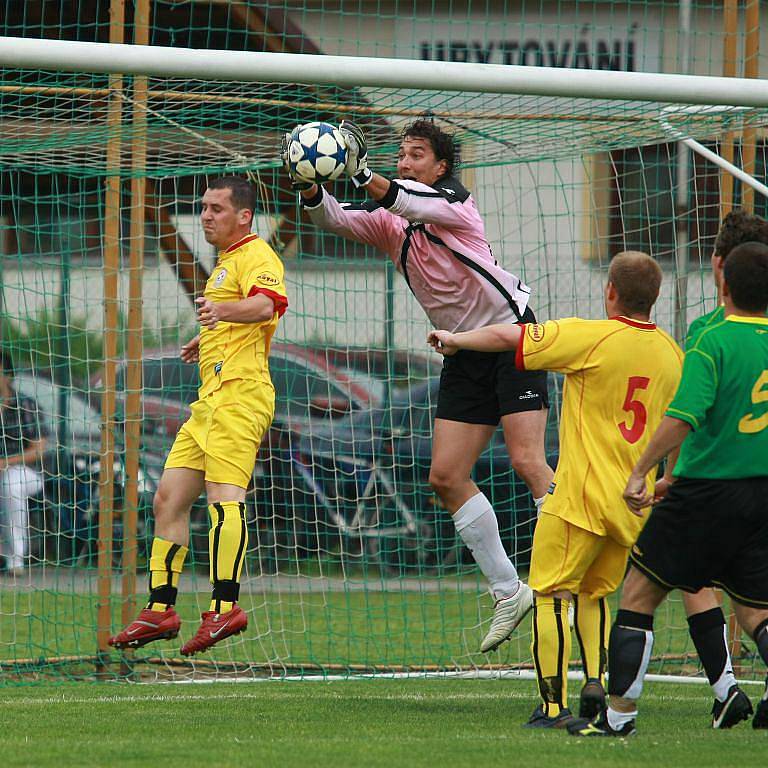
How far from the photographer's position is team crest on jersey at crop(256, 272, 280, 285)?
650 cm

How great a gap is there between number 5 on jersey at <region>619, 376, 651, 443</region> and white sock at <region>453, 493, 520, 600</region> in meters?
1.72

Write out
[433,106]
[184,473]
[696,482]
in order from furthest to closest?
[433,106] → [184,473] → [696,482]

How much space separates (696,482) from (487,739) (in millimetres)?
1232

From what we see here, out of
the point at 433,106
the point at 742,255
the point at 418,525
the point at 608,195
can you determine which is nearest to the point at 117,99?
the point at 433,106

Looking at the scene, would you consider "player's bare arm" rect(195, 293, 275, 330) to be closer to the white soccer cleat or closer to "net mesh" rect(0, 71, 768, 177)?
"net mesh" rect(0, 71, 768, 177)

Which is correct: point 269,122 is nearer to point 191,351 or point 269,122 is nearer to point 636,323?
point 191,351

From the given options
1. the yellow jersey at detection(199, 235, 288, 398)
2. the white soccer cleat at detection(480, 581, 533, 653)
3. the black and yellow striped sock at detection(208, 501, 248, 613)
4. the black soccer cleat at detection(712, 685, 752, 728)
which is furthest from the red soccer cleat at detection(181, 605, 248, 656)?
the black soccer cleat at detection(712, 685, 752, 728)

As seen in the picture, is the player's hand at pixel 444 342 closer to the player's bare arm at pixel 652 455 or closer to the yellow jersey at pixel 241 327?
the player's bare arm at pixel 652 455

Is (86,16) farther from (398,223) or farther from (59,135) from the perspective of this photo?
(398,223)

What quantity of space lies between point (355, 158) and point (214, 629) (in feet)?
7.12

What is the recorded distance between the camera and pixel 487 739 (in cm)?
508

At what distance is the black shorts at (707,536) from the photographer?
4.79m

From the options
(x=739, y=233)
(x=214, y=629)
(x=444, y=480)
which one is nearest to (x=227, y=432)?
(x=214, y=629)

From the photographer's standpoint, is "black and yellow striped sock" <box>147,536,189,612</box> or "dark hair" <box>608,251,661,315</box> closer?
"dark hair" <box>608,251,661,315</box>
